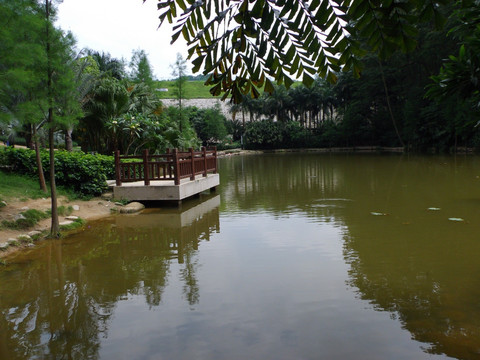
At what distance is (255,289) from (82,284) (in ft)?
7.40

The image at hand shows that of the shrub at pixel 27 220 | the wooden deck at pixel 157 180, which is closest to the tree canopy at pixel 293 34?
the shrub at pixel 27 220

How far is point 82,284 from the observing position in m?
5.61

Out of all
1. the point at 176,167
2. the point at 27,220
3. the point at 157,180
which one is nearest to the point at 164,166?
the point at 176,167

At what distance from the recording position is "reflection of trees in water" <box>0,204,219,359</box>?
4008mm

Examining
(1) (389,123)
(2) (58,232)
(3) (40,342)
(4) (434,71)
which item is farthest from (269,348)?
(1) (389,123)

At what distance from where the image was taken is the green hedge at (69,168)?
1137 cm

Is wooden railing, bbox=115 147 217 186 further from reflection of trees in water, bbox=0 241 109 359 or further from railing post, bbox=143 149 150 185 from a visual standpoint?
reflection of trees in water, bbox=0 241 109 359

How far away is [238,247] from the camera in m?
7.30

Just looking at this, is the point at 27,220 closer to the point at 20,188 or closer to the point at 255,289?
the point at 20,188

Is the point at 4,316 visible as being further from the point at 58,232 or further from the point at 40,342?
the point at 58,232

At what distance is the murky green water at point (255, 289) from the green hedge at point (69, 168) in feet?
7.04

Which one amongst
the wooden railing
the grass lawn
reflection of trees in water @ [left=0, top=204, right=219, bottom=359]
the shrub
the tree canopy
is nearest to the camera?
the tree canopy

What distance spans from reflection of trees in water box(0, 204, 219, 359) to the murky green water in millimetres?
20

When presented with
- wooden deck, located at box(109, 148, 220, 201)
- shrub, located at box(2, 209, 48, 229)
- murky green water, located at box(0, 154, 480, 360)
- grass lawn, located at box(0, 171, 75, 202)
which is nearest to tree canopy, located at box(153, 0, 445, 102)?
murky green water, located at box(0, 154, 480, 360)
